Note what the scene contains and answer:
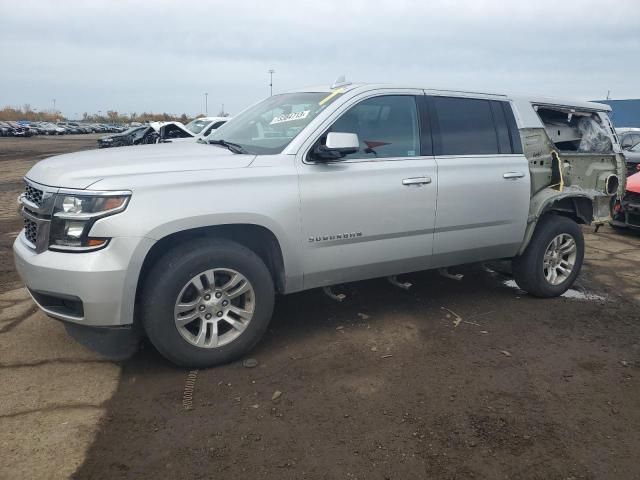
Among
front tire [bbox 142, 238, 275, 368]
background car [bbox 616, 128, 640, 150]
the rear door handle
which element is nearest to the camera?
front tire [bbox 142, 238, 275, 368]

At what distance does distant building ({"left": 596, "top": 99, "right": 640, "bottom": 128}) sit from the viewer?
36375 mm

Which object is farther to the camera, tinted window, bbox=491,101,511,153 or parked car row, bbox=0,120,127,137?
parked car row, bbox=0,120,127,137

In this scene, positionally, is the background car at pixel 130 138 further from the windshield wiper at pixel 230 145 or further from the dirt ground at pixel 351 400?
the windshield wiper at pixel 230 145

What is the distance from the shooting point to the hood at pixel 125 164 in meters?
3.11

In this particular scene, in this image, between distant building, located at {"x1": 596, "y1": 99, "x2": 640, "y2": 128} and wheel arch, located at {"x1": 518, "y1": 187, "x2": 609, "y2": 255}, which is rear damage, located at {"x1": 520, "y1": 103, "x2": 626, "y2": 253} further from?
distant building, located at {"x1": 596, "y1": 99, "x2": 640, "y2": 128}

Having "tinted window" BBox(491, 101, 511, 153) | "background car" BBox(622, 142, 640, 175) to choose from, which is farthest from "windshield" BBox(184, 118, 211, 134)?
"tinted window" BBox(491, 101, 511, 153)

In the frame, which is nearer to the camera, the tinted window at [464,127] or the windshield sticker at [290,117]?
the windshield sticker at [290,117]

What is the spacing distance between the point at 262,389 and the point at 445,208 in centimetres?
204

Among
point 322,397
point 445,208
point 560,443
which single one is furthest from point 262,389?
point 445,208

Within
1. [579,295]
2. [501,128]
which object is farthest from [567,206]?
[501,128]

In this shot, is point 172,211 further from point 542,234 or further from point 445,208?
point 542,234

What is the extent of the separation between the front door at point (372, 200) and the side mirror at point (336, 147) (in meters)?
0.06

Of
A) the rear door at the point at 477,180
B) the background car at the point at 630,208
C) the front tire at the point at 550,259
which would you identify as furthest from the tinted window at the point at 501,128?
the background car at the point at 630,208

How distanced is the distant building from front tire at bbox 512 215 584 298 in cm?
3667
